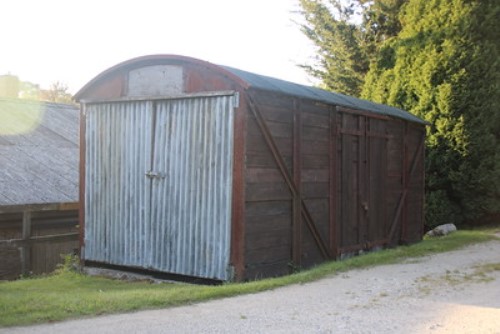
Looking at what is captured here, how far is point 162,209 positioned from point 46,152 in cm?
865

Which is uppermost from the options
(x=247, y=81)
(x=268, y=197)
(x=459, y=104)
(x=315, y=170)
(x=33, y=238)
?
(x=459, y=104)

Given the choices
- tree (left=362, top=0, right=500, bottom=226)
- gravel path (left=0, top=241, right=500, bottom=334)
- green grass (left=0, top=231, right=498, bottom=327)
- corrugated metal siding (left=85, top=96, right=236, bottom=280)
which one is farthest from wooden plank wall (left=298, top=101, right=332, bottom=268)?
tree (left=362, top=0, right=500, bottom=226)

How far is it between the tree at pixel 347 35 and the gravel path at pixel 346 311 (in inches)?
677

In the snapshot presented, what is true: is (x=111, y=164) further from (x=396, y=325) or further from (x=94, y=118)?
(x=396, y=325)

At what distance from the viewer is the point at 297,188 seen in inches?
409

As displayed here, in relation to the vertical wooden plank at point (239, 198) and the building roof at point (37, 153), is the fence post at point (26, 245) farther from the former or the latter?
the vertical wooden plank at point (239, 198)

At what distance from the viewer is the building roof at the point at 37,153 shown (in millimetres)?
14527

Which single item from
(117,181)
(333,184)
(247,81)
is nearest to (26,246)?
(117,181)

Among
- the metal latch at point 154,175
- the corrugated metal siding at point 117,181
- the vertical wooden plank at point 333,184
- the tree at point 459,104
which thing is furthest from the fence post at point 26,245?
the tree at point 459,104

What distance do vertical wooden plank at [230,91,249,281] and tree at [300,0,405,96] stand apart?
56.2ft

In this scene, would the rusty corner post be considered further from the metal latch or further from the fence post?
the metal latch

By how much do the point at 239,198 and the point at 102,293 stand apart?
248 cm

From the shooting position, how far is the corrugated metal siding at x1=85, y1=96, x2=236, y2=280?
948cm

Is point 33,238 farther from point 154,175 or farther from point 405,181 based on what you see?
point 405,181
